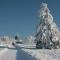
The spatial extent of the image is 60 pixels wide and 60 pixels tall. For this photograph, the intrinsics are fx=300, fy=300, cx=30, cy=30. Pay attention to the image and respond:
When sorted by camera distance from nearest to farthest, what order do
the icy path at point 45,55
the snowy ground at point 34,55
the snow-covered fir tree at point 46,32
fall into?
1. the icy path at point 45,55
2. the snowy ground at point 34,55
3. the snow-covered fir tree at point 46,32

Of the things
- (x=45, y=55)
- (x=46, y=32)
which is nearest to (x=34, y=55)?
(x=45, y=55)

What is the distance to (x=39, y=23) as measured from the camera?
62219mm

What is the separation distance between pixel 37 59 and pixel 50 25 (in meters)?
39.3

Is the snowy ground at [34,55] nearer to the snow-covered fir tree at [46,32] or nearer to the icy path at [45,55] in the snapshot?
the icy path at [45,55]

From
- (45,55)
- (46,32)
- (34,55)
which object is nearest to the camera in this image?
(34,55)

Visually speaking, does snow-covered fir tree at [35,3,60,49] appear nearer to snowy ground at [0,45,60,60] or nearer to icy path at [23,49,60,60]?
snowy ground at [0,45,60,60]

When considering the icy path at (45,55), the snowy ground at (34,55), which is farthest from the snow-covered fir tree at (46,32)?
the icy path at (45,55)

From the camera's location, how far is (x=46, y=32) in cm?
6078

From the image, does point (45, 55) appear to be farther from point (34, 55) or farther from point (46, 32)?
point (46, 32)

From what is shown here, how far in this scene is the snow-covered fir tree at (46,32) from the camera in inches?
2320

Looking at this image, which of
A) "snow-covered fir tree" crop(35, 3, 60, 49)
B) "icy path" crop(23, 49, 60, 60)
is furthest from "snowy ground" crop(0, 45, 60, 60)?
"snow-covered fir tree" crop(35, 3, 60, 49)

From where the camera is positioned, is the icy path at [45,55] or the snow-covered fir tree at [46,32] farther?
the snow-covered fir tree at [46,32]

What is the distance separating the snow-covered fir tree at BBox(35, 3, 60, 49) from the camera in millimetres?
58938

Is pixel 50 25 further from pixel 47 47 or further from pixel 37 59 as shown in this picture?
pixel 37 59
